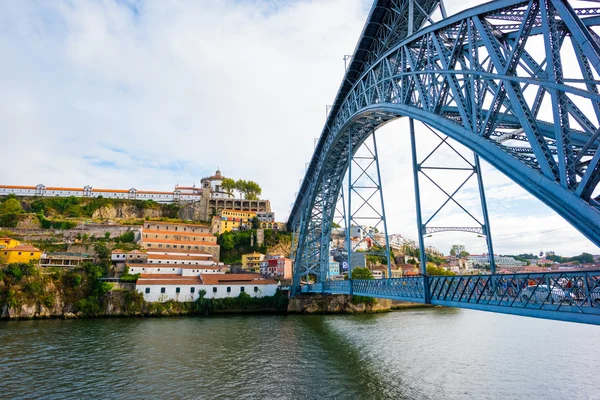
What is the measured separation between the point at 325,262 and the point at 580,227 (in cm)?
2403

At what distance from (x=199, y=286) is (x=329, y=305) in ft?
47.1

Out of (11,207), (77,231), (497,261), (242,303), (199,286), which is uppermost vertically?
(11,207)

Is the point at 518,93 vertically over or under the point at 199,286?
over

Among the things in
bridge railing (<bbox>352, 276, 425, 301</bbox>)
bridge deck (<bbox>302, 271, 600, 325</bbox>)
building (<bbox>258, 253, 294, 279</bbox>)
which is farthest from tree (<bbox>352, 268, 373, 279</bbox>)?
bridge deck (<bbox>302, 271, 600, 325</bbox>)

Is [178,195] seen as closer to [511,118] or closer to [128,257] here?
[128,257]

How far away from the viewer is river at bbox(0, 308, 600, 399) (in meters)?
12.2

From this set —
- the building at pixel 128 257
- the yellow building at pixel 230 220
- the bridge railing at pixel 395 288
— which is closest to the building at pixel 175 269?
the building at pixel 128 257

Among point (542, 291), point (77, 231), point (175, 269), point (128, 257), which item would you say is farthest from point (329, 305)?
point (77, 231)

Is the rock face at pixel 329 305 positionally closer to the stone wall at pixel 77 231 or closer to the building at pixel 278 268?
the building at pixel 278 268

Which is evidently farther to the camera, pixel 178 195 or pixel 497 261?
pixel 178 195

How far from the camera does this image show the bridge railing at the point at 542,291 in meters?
6.81

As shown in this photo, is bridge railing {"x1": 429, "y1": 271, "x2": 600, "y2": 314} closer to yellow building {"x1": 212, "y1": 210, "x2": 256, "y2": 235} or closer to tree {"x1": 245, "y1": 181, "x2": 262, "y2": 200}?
yellow building {"x1": 212, "y1": 210, "x2": 256, "y2": 235}

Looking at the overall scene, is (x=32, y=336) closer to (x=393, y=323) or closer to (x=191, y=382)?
(x=191, y=382)

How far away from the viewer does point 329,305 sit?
37938 mm
